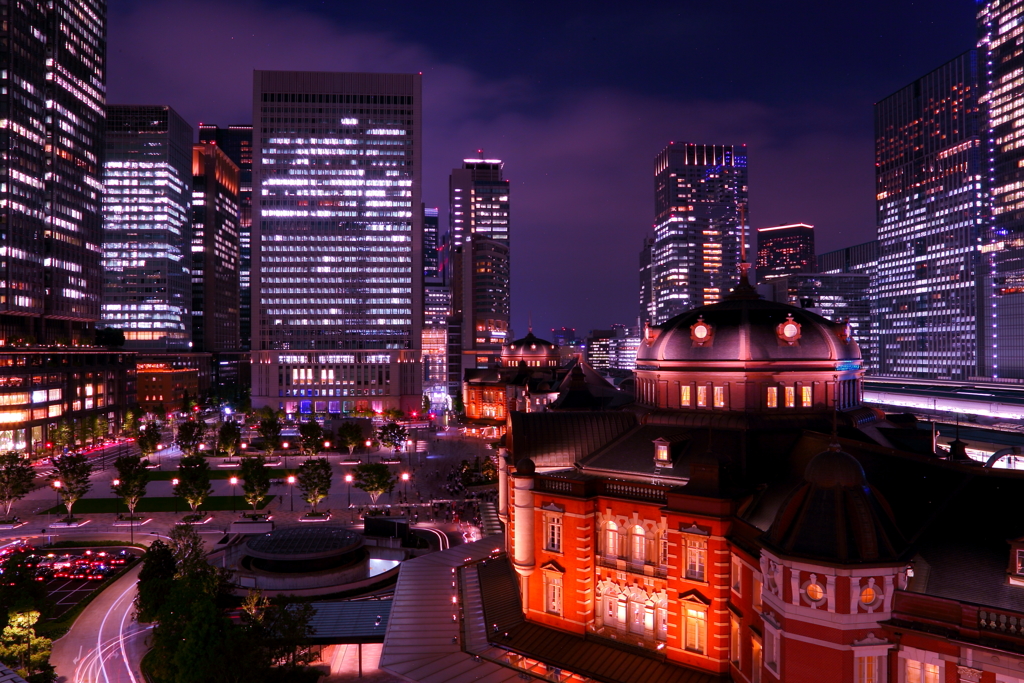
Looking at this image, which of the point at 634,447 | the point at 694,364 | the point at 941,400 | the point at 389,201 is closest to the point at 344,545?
the point at 634,447

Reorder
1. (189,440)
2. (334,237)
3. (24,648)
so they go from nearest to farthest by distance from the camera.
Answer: (24,648) → (189,440) → (334,237)

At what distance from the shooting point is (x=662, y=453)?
119 ft

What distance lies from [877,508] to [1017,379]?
161m

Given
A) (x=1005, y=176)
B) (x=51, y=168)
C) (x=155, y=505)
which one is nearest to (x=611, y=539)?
(x=155, y=505)

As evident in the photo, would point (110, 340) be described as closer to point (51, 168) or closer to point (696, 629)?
point (51, 168)

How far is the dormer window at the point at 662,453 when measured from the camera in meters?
36.3

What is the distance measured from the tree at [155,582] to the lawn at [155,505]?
27.4m

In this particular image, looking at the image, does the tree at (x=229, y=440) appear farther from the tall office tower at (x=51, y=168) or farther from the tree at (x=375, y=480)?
the tall office tower at (x=51, y=168)

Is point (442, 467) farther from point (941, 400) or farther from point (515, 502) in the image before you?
point (941, 400)

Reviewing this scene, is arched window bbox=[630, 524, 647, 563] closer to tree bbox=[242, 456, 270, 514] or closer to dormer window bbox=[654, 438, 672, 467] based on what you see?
dormer window bbox=[654, 438, 672, 467]

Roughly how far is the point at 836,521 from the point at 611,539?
46.8ft

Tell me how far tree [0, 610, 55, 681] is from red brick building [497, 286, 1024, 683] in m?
26.1

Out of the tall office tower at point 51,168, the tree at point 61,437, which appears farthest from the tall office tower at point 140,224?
the tree at point 61,437

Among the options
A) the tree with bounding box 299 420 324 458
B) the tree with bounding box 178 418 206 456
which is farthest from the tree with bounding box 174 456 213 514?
the tree with bounding box 178 418 206 456
